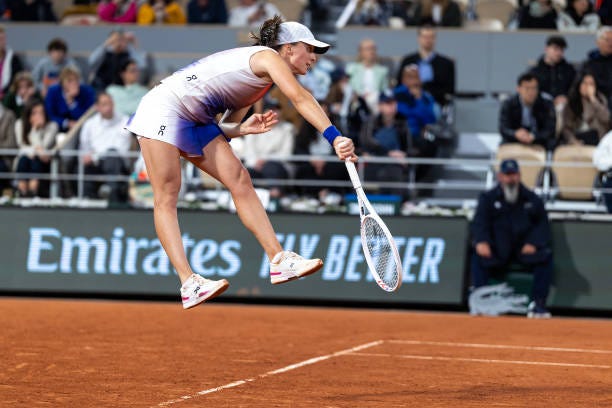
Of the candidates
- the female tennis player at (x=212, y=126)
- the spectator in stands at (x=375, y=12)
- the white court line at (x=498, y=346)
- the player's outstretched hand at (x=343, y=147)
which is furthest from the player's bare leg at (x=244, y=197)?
the spectator in stands at (x=375, y=12)

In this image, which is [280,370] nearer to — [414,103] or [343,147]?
[343,147]

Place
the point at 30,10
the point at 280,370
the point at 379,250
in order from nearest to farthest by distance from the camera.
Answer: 1. the point at 379,250
2. the point at 280,370
3. the point at 30,10

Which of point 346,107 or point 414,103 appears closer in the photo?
point 414,103

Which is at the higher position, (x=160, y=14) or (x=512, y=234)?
(x=160, y=14)

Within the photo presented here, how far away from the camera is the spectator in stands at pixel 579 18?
20.5m

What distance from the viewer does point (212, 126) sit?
8.59 meters

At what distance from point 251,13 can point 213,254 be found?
22.0 feet

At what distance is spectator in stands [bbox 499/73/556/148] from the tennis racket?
362 inches

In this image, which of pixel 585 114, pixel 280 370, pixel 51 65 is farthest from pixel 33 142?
pixel 280 370

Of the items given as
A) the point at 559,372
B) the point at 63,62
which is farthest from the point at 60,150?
the point at 559,372

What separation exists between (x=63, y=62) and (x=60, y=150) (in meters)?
3.13

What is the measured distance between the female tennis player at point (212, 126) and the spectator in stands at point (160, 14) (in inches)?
539

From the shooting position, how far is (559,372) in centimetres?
980

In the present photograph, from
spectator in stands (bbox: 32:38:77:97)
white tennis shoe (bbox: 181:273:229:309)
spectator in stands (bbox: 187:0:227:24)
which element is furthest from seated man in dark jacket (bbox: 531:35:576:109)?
white tennis shoe (bbox: 181:273:229:309)
